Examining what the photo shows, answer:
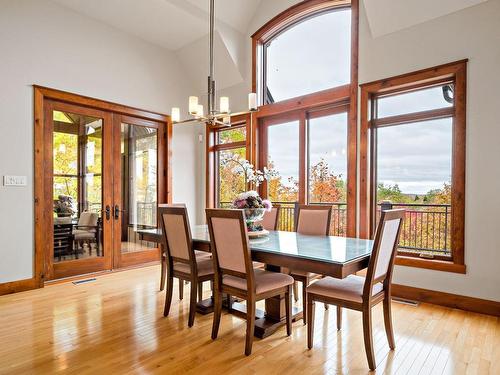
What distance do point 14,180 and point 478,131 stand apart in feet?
16.6

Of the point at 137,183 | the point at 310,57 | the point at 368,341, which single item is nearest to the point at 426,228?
the point at 368,341

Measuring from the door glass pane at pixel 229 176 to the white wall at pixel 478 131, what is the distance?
311 centimetres

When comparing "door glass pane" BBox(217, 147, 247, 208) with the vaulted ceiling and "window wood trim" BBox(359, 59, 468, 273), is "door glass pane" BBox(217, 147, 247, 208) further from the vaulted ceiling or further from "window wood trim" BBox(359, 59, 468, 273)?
"window wood trim" BBox(359, 59, 468, 273)

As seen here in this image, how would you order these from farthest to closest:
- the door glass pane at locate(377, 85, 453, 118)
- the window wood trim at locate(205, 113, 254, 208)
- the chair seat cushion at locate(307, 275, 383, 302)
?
the window wood trim at locate(205, 113, 254, 208), the door glass pane at locate(377, 85, 453, 118), the chair seat cushion at locate(307, 275, 383, 302)

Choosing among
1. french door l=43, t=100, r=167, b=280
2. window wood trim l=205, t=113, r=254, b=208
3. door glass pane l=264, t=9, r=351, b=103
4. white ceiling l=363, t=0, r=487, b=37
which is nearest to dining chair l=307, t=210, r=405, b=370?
white ceiling l=363, t=0, r=487, b=37

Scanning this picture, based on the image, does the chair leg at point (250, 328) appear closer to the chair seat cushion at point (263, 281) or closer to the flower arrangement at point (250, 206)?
the chair seat cushion at point (263, 281)

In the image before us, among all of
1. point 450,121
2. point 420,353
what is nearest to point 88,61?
point 450,121

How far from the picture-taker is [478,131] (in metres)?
3.08

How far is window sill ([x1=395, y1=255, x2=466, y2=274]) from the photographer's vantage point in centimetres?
317

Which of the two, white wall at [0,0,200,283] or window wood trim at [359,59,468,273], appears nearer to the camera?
window wood trim at [359,59,468,273]

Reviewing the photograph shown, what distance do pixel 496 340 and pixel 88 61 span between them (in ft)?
17.9

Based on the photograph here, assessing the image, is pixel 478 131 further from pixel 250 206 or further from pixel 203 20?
pixel 203 20

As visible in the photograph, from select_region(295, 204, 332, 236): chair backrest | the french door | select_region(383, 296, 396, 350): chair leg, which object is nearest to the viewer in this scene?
select_region(383, 296, 396, 350): chair leg

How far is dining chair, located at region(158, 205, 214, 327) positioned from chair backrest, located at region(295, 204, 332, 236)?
1100mm
